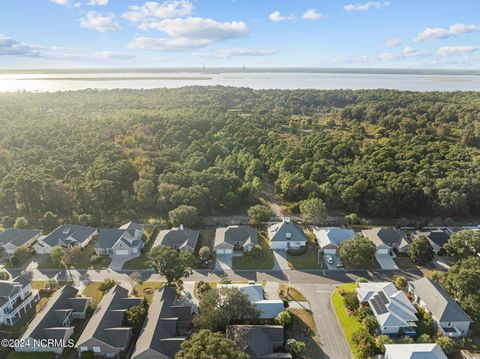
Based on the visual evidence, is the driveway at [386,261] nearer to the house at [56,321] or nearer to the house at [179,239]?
the house at [179,239]

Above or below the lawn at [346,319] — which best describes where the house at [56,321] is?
above

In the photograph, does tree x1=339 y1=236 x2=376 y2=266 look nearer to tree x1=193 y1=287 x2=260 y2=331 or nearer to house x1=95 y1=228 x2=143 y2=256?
tree x1=193 y1=287 x2=260 y2=331

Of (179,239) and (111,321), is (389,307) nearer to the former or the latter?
(111,321)

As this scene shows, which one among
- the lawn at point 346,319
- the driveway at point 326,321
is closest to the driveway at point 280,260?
Answer: the driveway at point 326,321

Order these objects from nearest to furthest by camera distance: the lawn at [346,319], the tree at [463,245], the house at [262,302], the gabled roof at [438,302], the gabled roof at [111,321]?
the gabled roof at [111,321]
the lawn at [346,319]
the gabled roof at [438,302]
the house at [262,302]
the tree at [463,245]

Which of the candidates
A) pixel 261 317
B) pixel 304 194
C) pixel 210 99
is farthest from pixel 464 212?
pixel 210 99

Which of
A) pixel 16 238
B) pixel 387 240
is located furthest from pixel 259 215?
pixel 16 238
